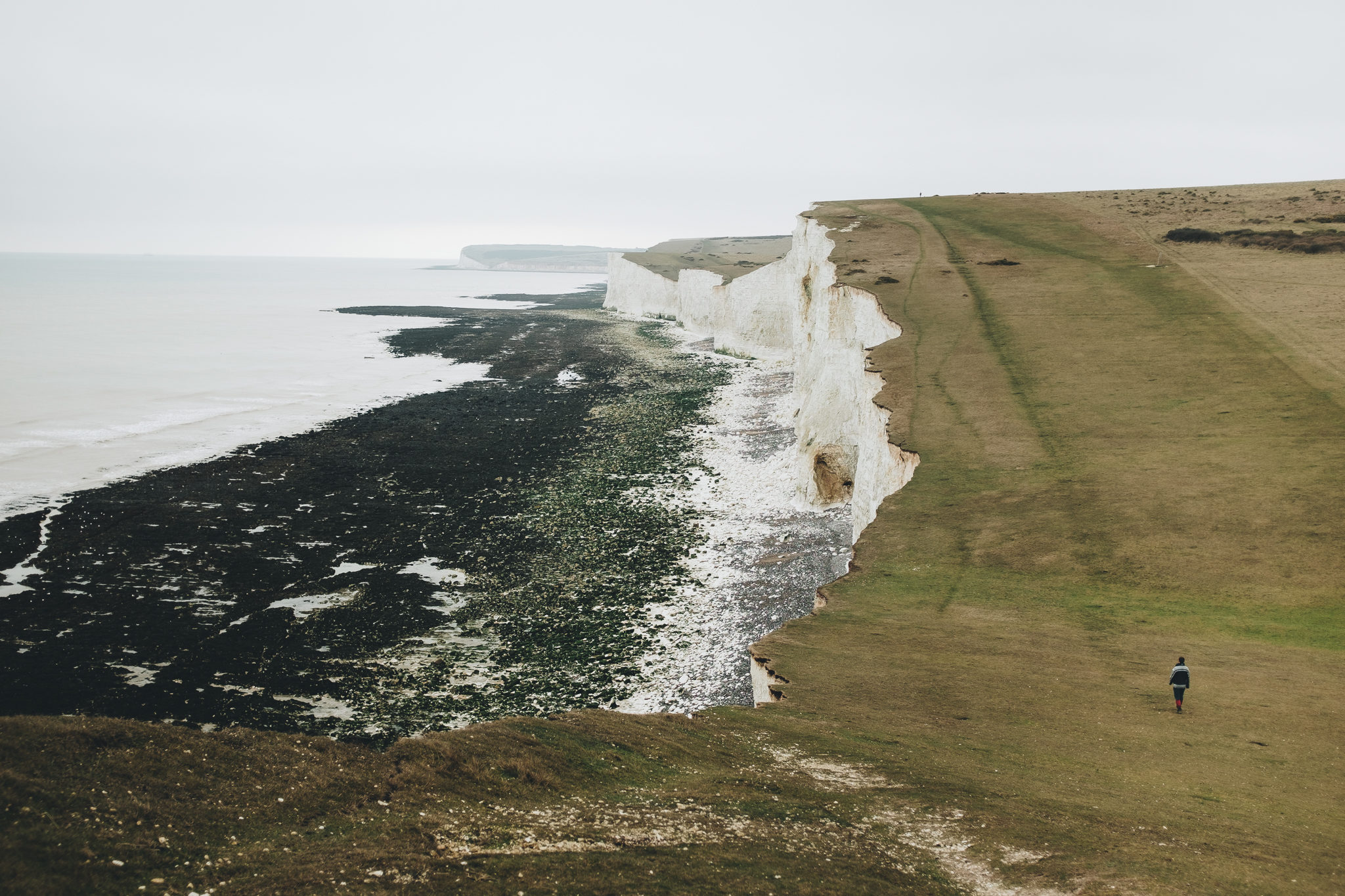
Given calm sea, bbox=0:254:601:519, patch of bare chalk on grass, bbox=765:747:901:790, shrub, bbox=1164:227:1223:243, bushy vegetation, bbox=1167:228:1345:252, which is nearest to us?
patch of bare chalk on grass, bbox=765:747:901:790

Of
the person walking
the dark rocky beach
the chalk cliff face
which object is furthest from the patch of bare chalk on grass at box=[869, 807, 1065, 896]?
the chalk cliff face

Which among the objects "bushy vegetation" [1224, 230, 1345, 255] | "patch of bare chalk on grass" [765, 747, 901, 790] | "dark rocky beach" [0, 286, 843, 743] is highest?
"bushy vegetation" [1224, 230, 1345, 255]

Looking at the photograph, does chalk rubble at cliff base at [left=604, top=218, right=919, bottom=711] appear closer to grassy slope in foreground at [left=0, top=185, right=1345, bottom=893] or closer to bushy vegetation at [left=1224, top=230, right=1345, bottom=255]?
grassy slope in foreground at [left=0, top=185, right=1345, bottom=893]

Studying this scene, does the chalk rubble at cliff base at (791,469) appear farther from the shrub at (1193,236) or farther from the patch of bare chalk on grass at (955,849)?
the shrub at (1193,236)

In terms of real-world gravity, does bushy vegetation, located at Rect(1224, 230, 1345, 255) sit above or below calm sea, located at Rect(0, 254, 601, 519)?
above

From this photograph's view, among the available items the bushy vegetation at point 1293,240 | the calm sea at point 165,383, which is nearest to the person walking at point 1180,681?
the calm sea at point 165,383

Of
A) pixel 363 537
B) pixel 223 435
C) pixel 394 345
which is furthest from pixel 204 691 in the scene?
pixel 394 345
